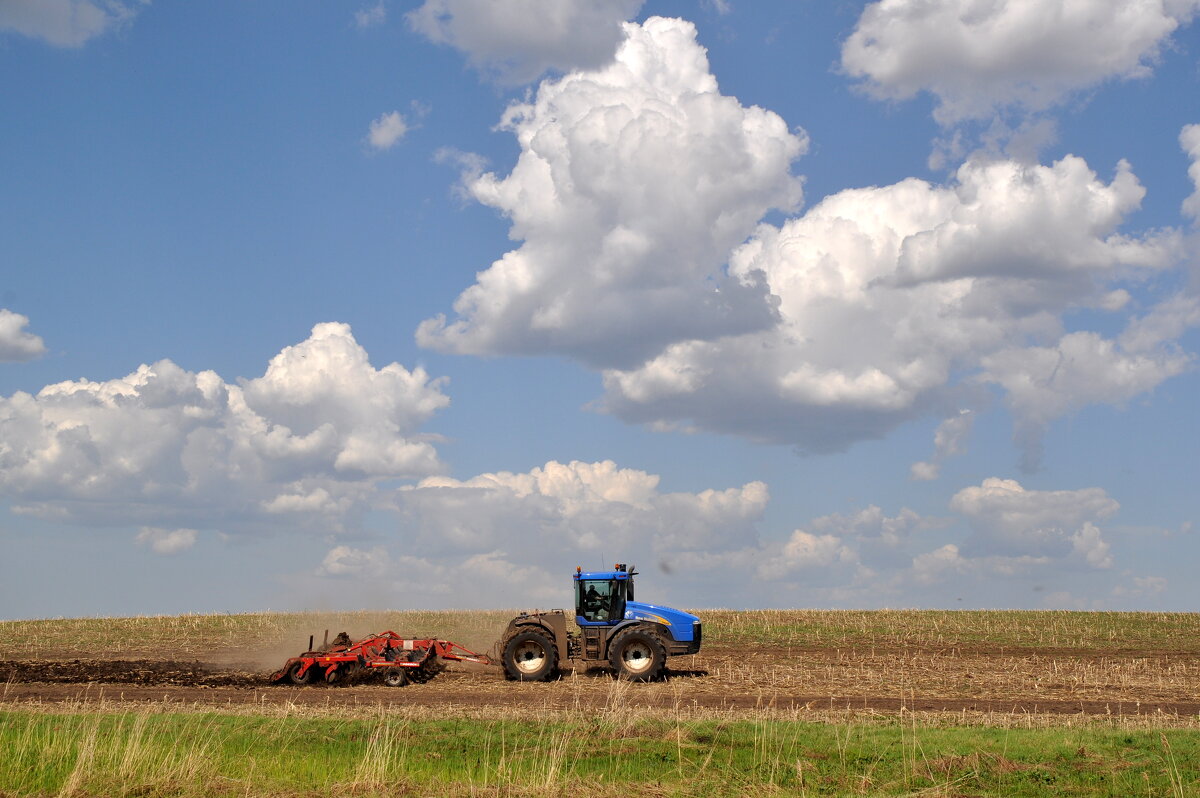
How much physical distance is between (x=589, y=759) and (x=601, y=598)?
13.4 metres

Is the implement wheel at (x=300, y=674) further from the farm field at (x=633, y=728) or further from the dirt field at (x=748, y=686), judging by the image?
the dirt field at (x=748, y=686)

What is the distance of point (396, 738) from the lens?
17016mm

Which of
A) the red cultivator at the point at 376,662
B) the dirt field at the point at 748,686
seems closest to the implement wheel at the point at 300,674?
the red cultivator at the point at 376,662

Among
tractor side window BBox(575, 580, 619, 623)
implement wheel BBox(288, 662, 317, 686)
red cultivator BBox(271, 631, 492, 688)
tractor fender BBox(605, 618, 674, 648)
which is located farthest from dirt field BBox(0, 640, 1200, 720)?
tractor side window BBox(575, 580, 619, 623)

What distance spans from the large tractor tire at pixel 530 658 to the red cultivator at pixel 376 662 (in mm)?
1362

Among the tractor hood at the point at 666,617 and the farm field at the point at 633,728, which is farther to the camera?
the tractor hood at the point at 666,617

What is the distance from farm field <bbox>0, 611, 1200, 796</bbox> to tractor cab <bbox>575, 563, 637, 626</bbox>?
64.2 inches

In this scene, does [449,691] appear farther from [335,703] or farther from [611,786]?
[611,786]

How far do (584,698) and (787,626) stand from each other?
100 feet

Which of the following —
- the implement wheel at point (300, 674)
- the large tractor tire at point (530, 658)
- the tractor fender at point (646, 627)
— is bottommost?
the implement wheel at point (300, 674)

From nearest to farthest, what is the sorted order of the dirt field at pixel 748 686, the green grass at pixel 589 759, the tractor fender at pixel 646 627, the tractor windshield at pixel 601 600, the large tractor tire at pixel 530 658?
the green grass at pixel 589 759, the dirt field at pixel 748 686, the large tractor tire at pixel 530 658, the tractor fender at pixel 646 627, the tractor windshield at pixel 601 600

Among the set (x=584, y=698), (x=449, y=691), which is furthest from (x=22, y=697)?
(x=584, y=698)

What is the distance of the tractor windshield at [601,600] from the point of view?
2950 cm

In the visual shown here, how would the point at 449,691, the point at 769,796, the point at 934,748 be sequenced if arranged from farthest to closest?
the point at 449,691 → the point at 934,748 → the point at 769,796
